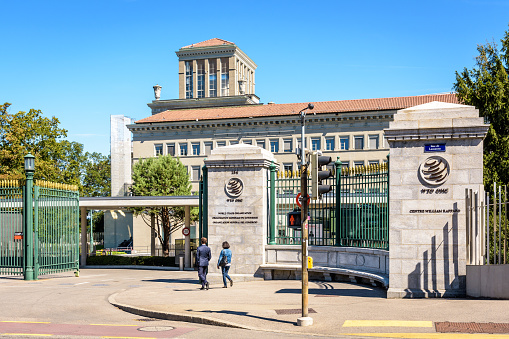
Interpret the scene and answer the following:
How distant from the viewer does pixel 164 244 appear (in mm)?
57344

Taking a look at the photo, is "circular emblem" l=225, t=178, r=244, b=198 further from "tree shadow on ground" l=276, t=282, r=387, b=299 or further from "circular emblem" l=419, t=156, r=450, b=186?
"circular emblem" l=419, t=156, r=450, b=186

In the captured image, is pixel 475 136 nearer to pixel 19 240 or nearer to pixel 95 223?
pixel 19 240

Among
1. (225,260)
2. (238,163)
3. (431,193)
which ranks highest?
(238,163)

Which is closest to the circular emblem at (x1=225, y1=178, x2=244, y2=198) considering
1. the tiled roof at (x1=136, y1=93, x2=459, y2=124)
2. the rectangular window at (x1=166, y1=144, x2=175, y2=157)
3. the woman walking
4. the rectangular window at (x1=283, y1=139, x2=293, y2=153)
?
the woman walking

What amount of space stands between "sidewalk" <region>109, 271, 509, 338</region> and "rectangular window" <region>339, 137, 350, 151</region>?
185 feet

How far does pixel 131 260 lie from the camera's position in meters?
39.1

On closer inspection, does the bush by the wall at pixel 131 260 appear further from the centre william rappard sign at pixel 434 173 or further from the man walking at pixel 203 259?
Result: the centre william rappard sign at pixel 434 173

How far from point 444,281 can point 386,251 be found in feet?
6.63

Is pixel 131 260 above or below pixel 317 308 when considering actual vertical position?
below

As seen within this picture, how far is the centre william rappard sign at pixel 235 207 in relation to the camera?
20.3 meters

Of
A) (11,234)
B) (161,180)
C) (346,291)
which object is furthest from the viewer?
(161,180)

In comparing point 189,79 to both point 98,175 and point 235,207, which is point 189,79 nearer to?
point 98,175

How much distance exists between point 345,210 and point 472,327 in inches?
323

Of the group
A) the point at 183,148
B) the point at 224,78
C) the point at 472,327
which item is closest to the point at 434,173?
the point at 472,327
